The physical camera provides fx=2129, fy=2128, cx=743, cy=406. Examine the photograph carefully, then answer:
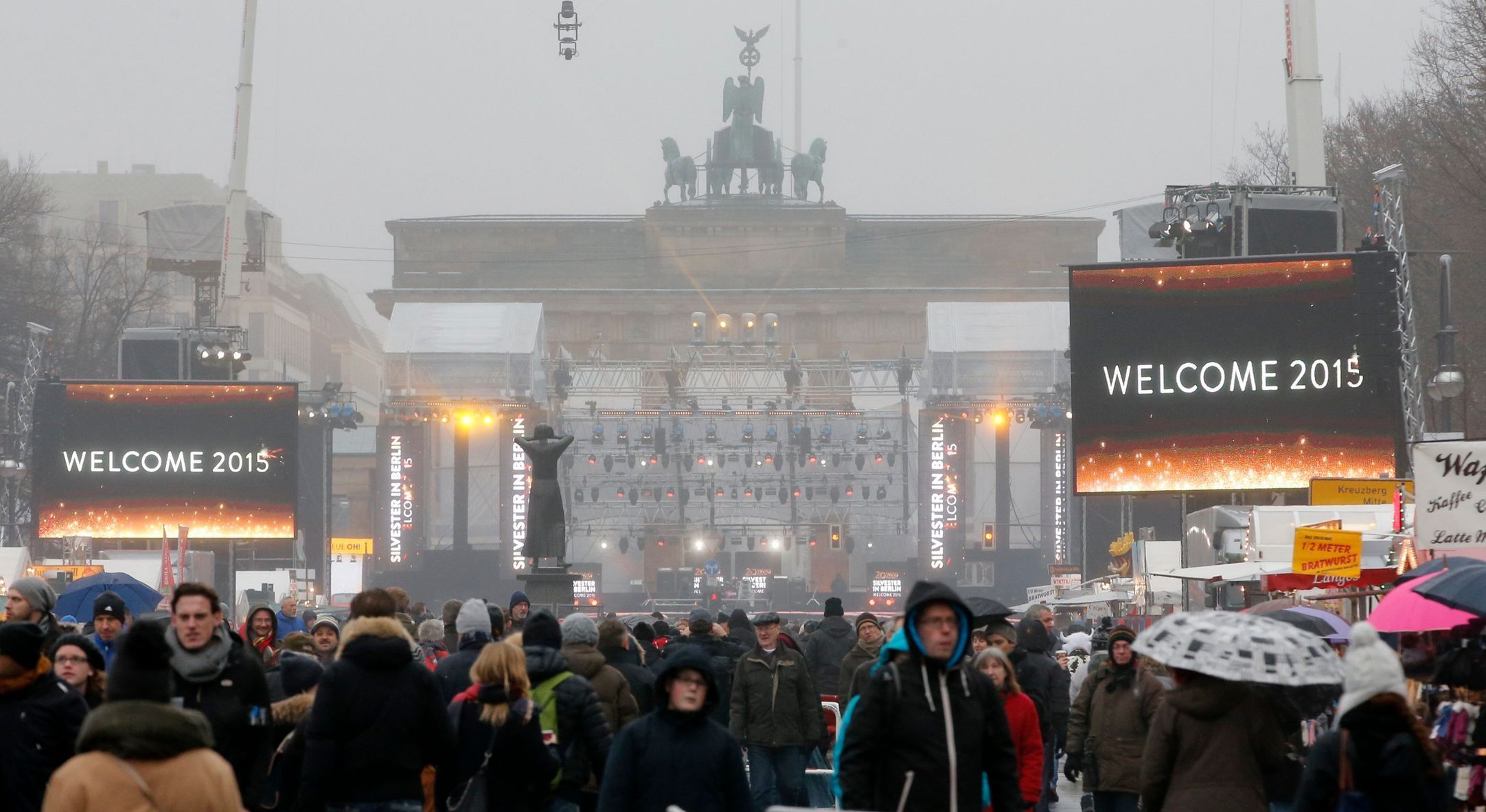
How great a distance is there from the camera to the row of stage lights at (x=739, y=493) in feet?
182

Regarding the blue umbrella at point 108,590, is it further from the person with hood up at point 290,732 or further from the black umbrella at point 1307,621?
the black umbrella at point 1307,621

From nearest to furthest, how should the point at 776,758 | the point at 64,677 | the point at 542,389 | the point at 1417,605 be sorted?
the point at 64,677 → the point at 1417,605 → the point at 776,758 → the point at 542,389

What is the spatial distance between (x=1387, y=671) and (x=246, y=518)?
104 ft

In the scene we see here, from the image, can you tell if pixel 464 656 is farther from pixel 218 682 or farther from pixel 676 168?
pixel 676 168

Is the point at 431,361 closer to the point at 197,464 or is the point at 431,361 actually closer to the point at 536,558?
the point at 197,464

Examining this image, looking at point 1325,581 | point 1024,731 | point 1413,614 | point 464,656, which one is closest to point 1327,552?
point 1325,581

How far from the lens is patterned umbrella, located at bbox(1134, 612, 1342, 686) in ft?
22.5

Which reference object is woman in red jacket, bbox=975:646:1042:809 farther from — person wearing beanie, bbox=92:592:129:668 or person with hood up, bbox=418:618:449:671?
person wearing beanie, bbox=92:592:129:668

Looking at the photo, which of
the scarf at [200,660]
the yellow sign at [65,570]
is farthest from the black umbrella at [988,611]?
the yellow sign at [65,570]

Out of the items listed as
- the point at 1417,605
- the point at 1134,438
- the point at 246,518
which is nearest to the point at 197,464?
the point at 246,518

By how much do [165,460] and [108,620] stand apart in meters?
25.8

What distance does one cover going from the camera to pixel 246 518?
36.1 meters

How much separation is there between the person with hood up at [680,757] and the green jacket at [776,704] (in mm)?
5401

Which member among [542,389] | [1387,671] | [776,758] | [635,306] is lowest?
[776,758]
